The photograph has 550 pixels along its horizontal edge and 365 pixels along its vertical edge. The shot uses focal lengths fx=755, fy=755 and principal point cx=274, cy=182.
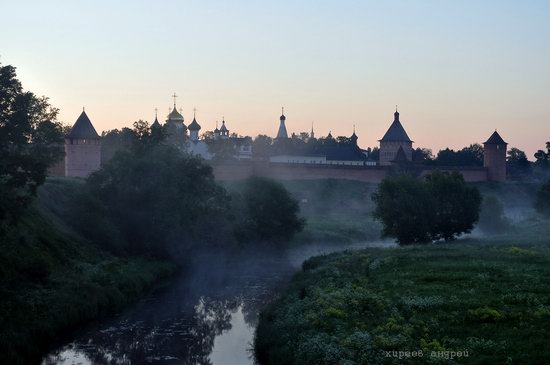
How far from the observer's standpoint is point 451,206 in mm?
45875

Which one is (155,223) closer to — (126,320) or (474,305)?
(126,320)

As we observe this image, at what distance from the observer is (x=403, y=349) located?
15594 mm

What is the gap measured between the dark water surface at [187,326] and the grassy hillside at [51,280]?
0.67 metres

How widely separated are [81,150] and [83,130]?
1517mm

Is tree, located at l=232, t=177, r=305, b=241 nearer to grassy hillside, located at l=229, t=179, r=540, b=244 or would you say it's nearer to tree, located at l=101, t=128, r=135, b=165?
grassy hillside, located at l=229, t=179, r=540, b=244

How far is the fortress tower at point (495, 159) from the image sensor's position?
8169 cm

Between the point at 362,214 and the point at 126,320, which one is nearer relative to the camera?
the point at 126,320

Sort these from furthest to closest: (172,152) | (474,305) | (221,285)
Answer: (172,152)
(221,285)
(474,305)

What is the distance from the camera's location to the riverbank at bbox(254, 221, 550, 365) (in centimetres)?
1565

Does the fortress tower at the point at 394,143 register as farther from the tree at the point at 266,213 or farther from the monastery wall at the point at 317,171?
the tree at the point at 266,213

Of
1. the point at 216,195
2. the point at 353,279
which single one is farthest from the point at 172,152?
the point at 353,279

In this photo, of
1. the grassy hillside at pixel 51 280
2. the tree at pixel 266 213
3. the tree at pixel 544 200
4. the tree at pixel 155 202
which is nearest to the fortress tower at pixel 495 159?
the tree at pixel 544 200

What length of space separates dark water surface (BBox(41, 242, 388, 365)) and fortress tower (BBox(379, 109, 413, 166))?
168ft

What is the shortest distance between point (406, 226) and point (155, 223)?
50.1 feet
